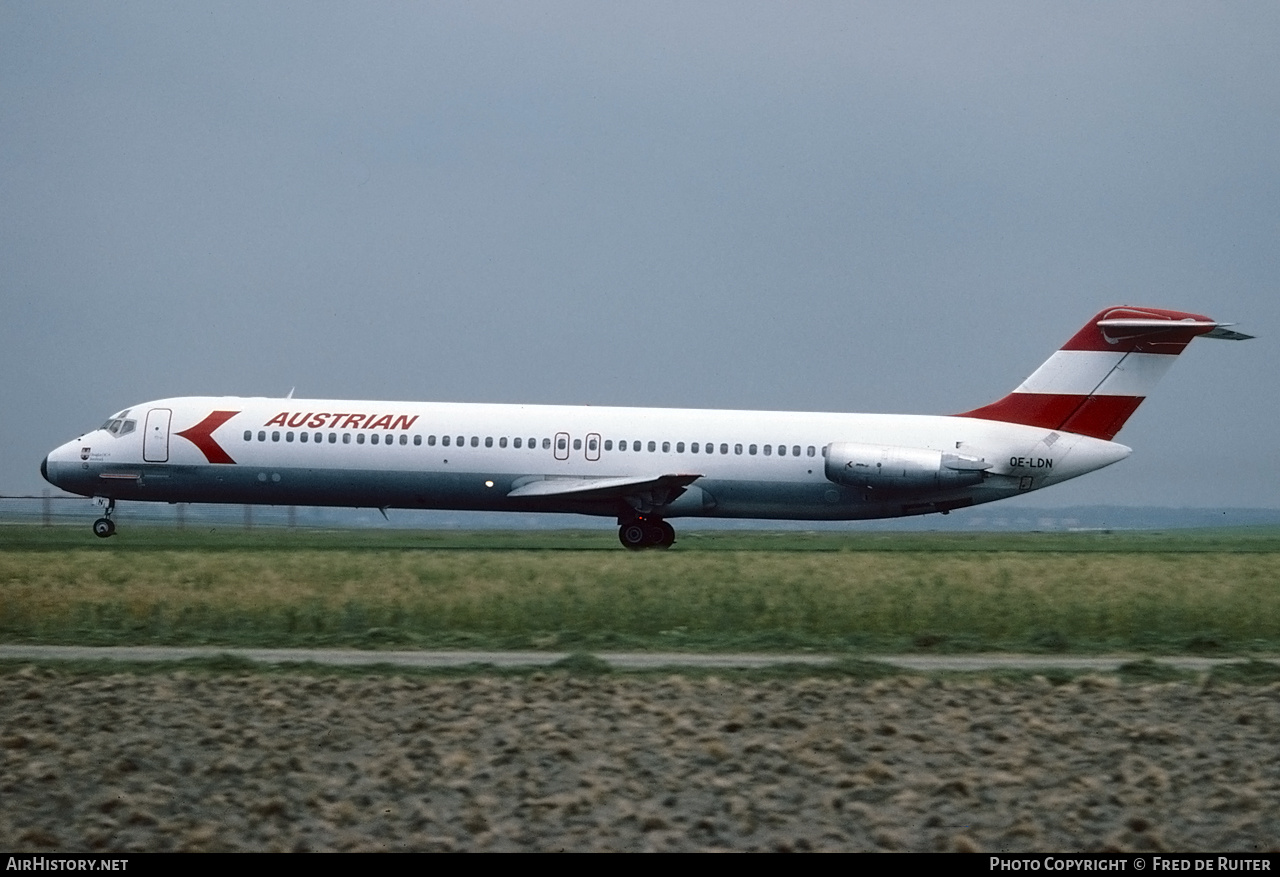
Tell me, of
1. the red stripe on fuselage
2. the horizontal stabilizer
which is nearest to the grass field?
the red stripe on fuselage

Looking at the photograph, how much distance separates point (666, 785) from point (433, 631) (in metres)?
8.80

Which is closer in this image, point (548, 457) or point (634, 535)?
point (548, 457)

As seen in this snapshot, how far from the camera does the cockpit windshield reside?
38.4 m

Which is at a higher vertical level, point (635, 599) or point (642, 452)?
point (642, 452)

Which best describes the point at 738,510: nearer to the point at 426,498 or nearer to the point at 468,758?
the point at 426,498

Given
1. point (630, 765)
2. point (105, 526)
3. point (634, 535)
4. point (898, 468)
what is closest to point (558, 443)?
point (634, 535)

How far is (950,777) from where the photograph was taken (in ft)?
36.9

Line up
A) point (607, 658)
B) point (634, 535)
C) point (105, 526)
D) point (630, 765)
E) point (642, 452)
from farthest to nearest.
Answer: point (105, 526), point (634, 535), point (642, 452), point (607, 658), point (630, 765)

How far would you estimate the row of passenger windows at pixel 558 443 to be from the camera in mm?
37250

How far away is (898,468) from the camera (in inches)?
1458

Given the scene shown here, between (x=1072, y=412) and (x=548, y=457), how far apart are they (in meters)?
13.0

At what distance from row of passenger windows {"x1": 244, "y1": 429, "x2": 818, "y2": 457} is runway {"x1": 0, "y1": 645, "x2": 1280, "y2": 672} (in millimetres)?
19544

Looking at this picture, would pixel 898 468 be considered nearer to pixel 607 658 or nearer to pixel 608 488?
pixel 608 488

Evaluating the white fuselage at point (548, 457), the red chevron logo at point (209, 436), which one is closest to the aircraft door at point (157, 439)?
the white fuselage at point (548, 457)
